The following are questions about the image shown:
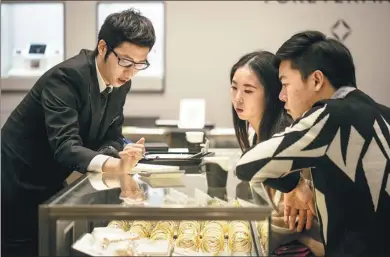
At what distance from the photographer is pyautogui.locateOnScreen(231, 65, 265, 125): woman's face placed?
243cm

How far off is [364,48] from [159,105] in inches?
99.2


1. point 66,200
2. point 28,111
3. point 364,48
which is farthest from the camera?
point 364,48

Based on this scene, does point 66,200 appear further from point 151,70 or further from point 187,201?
point 151,70

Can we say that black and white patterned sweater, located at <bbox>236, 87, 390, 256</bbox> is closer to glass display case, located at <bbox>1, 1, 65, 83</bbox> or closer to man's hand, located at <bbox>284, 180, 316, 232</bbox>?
man's hand, located at <bbox>284, 180, 316, 232</bbox>

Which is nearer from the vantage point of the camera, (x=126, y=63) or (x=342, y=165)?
(x=342, y=165)

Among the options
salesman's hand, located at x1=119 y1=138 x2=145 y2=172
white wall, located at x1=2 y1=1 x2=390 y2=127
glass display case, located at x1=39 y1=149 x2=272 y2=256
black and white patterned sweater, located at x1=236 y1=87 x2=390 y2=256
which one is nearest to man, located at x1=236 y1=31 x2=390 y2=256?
black and white patterned sweater, located at x1=236 y1=87 x2=390 y2=256

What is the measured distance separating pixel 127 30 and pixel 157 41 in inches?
161

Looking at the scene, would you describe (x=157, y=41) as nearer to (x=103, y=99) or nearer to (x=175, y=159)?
(x=103, y=99)

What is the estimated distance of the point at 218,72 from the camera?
6258 millimetres

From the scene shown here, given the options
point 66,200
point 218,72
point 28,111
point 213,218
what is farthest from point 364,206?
point 218,72

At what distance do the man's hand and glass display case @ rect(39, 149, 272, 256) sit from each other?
143mm

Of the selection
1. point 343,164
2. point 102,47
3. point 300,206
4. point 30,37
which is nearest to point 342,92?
point 343,164

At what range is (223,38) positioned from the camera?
6234mm

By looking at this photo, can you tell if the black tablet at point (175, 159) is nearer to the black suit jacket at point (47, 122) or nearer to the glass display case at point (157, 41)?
the black suit jacket at point (47, 122)
